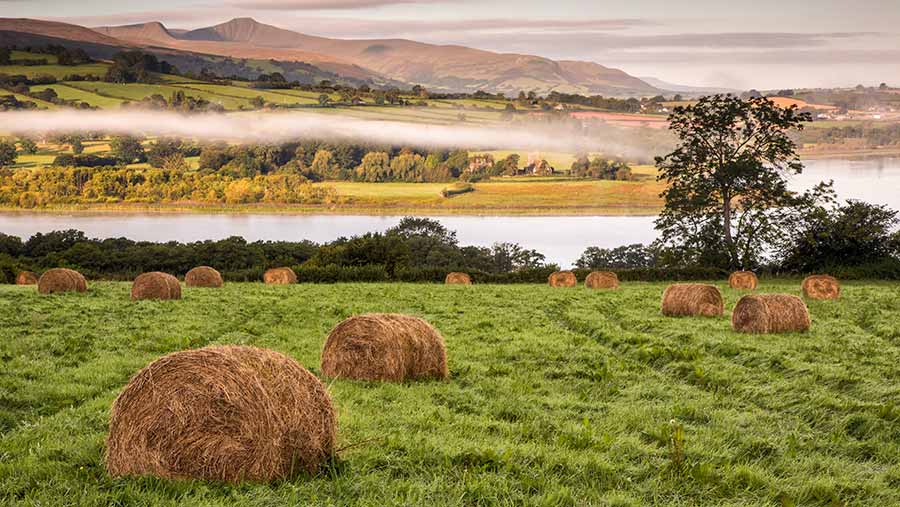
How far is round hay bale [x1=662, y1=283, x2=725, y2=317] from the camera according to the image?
2547 centimetres

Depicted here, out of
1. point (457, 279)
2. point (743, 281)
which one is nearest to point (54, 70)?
point (457, 279)

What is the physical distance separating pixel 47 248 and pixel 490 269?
37.2 m

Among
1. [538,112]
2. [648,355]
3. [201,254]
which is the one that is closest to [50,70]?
[538,112]

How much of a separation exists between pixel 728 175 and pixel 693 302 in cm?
3755

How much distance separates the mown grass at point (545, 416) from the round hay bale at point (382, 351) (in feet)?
1.11

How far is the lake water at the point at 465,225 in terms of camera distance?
348ft

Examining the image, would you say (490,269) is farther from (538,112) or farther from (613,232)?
(538,112)

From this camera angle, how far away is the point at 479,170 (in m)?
124

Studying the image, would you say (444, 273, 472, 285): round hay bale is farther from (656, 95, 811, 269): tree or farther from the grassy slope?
the grassy slope

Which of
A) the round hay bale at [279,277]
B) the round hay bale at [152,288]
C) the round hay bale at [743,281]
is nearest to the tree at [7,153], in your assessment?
the round hay bale at [279,277]

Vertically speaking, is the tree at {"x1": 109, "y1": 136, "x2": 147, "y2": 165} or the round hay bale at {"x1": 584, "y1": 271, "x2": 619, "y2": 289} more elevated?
the tree at {"x1": 109, "y1": 136, "x2": 147, "y2": 165}

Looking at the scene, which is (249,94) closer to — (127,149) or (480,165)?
(127,149)

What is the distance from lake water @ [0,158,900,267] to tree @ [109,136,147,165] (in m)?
9.55

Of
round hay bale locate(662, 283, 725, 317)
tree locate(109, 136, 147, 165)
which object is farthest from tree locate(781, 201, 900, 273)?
tree locate(109, 136, 147, 165)
